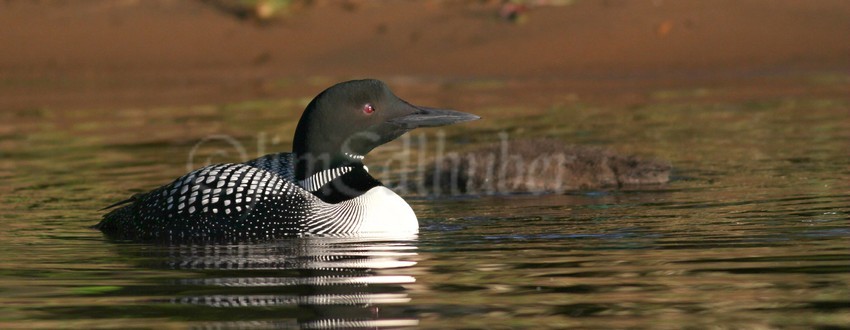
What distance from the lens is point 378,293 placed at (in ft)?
17.4

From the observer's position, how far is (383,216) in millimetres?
6832

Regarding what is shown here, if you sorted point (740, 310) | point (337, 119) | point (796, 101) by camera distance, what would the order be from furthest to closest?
point (796, 101), point (337, 119), point (740, 310)

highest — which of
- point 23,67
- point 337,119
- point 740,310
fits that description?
point 23,67

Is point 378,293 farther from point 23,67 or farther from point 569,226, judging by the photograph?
point 23,67

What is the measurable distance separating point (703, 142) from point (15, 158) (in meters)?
5.04

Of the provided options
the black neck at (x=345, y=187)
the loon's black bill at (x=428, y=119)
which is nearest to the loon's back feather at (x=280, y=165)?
the black neck at (x=345, y=187)

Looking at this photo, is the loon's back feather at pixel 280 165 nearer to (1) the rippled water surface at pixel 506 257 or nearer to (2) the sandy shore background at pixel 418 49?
(1) the rippled water surface at pixel 506 257

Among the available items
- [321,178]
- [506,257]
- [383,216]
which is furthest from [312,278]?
[321,178]

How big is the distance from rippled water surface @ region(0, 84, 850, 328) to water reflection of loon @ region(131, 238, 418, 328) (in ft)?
0.04

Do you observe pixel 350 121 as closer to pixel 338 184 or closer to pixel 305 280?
pixel 338 184

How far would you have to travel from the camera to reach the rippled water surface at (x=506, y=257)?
488cm

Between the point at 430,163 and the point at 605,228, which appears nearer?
the point at 605,228

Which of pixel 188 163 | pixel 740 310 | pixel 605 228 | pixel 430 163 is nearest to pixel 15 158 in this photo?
pixel 188 163

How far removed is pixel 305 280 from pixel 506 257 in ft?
2.99
